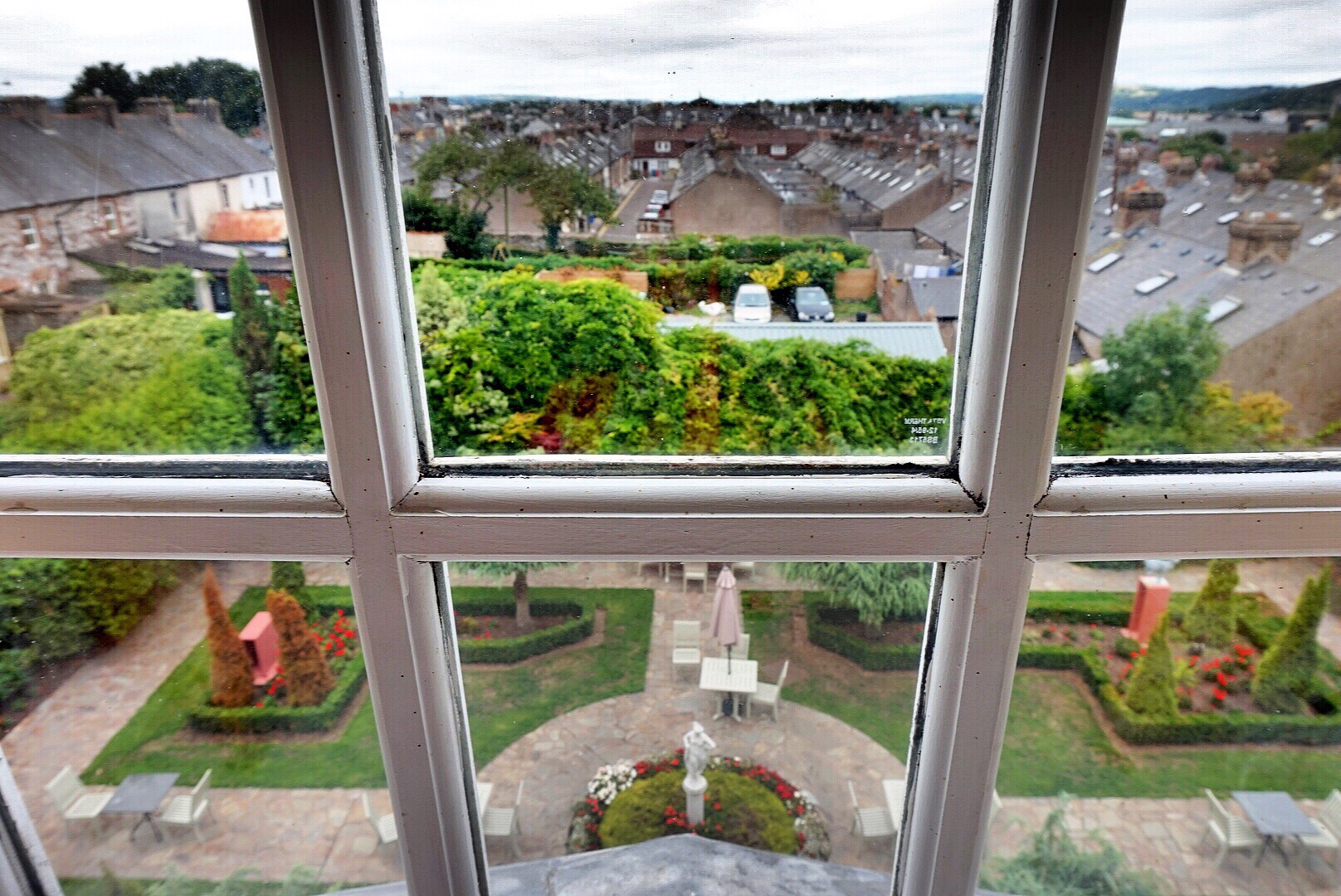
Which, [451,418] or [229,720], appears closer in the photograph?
[451,418]

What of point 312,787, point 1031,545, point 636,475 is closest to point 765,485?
point 636,475

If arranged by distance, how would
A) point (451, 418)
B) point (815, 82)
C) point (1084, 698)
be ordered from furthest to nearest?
point (1084, 698)
point (451, 418)
point (815, 82)

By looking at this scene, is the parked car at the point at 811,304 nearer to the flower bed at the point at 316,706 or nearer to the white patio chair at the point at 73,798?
the flower bed at the point at 316,706

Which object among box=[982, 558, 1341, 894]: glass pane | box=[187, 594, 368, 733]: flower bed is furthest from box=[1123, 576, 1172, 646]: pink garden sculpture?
box=[187, 594, 368, 733]: flower bed

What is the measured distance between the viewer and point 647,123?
2.77ft

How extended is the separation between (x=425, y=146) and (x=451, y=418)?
0.29 meters

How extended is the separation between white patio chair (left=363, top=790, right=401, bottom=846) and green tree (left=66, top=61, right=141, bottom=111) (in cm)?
89

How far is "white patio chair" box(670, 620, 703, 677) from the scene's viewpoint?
105cm

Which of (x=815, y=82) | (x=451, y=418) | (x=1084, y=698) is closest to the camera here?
(x=815, y=82)

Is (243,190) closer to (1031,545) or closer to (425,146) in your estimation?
(425,146)

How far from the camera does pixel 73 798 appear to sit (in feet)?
3.74

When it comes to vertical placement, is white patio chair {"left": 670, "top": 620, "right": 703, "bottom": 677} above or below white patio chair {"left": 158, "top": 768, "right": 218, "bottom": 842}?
above

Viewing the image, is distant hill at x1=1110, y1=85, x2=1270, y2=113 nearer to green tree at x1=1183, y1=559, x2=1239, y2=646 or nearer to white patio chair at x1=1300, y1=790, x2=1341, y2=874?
green tree at x1=1183, y1=559, x2=1239, y2=646

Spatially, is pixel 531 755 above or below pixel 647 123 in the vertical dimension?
below
